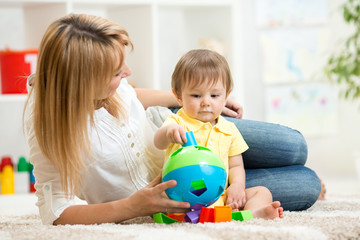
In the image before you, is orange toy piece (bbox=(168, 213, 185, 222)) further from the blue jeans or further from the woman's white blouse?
the blue jeans

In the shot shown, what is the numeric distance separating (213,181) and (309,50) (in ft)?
8.17

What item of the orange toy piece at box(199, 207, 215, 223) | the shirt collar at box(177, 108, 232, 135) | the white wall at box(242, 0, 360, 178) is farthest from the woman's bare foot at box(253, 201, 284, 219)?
the white wall at box(242, 0, 360, 178)

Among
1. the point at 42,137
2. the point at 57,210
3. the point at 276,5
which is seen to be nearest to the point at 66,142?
the point at 42,137

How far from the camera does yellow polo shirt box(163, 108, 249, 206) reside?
1436 mm

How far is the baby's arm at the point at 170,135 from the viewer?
1.26 metres

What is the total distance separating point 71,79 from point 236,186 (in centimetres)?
53

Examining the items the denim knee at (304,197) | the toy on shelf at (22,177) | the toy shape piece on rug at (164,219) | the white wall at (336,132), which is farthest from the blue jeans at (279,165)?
the white wall at (336,132)

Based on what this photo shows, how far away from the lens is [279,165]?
1737mm

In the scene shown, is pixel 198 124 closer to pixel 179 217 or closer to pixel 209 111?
pixel 209 111

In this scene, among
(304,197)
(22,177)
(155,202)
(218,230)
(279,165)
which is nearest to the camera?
(218,230)

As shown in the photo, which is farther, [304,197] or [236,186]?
[304,197]

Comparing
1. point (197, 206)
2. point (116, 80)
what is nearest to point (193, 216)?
point (197, 206)

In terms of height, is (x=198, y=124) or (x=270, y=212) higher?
(x=198, y=124)

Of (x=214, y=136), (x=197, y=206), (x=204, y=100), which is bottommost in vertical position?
(x=197, y=206)
